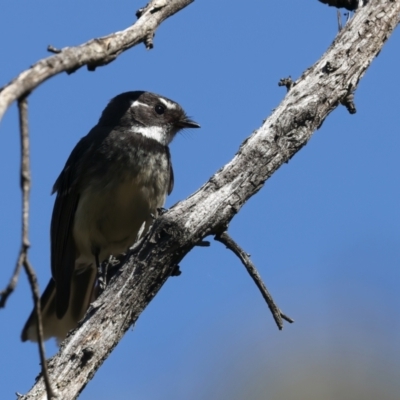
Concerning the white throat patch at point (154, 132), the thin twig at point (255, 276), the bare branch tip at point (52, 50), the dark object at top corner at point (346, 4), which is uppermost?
the white throat patch at point (154, 132)

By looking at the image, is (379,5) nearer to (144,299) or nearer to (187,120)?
(144,299)

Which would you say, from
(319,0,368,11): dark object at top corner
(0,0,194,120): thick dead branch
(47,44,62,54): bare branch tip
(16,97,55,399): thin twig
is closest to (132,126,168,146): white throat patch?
(319,0,368,11): dark object at top corner

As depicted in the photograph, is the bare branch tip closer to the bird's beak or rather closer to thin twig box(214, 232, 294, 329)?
thin twig box(214, 232, 294, 329)

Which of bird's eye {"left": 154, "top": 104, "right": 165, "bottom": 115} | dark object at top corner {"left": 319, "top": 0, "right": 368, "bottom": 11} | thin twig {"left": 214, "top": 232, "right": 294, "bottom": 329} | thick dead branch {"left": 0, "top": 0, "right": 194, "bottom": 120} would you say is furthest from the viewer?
bird's eye {"left": 154, "top": 104, "right": 165, "bottom": 115}

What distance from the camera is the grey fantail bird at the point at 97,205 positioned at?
6.76 meters

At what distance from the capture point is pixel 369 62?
4.59 meters

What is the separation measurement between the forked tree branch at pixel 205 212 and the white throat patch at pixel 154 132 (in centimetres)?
296

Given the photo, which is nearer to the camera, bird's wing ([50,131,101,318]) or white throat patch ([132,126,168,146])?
bird's wing ([50,131,101,318])

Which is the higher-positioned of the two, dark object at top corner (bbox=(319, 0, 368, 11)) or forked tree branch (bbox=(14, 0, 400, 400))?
dark object at top corner (bbox=(319, 0, 368, 11))

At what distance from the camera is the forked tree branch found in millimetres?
3834

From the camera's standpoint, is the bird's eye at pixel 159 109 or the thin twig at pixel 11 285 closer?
the thin twig at pixel 11 285

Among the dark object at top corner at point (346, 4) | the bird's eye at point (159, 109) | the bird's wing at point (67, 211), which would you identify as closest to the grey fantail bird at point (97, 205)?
the bird's wing at point (67, 211)

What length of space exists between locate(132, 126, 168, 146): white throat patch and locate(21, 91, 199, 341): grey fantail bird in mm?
11

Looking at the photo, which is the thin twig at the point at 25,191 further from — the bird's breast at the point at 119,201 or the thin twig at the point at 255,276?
the bird's breast at the point at 119,201
